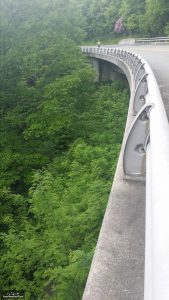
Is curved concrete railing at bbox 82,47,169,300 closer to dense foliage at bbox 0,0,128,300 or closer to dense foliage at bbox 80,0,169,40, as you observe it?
dense foliage at bbox 0,0,128,300

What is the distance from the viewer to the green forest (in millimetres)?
6855

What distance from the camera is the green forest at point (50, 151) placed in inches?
270

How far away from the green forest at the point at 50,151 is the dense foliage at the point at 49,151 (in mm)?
26

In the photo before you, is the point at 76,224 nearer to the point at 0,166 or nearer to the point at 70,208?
the point at 70,208

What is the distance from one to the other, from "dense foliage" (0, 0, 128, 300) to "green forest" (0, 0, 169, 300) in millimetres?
26

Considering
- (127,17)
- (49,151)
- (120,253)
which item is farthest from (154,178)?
(127,17)

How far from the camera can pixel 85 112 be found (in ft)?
50.9

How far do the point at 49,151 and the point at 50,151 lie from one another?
0.03 metres

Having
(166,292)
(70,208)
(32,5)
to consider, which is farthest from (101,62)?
(166,292)

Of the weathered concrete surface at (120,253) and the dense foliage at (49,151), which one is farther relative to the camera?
the dense foliage at (49,151)

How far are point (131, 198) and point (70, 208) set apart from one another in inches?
183

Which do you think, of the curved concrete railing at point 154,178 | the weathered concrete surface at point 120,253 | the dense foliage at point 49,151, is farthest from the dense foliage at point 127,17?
the weathered concrete surface at point 120,253

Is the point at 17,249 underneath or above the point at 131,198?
underneath

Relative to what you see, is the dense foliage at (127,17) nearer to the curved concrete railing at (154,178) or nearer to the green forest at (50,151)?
the green forest at (50,151)
